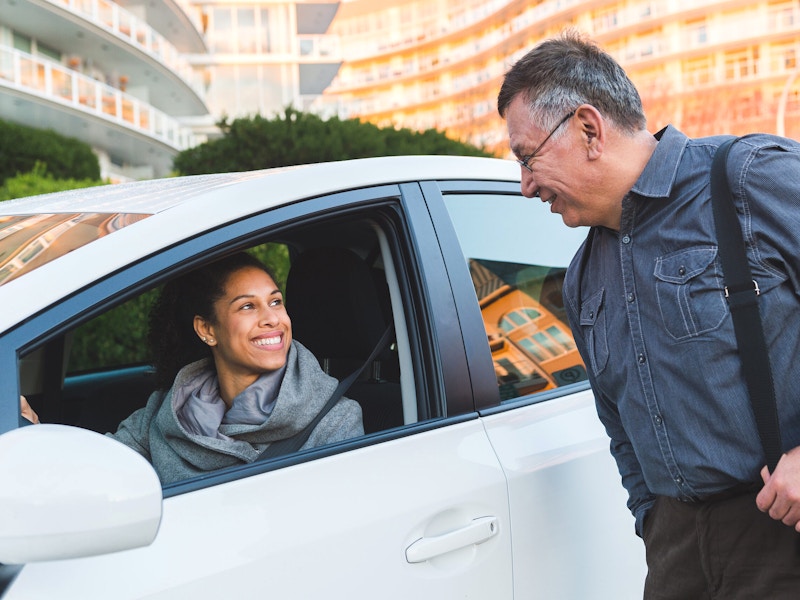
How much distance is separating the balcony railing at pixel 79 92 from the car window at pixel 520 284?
85.6ft

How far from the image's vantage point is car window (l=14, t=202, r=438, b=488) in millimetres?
1910

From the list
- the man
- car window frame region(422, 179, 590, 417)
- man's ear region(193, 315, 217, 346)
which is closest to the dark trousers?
the man

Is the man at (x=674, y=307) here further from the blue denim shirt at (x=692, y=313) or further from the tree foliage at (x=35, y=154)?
the tree foliage at (x=35, y=154)

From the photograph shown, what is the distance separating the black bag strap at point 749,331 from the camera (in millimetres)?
1380

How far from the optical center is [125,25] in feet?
102

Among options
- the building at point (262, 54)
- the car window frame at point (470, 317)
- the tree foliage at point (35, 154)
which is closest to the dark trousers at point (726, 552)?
the car window frame at point (470, 317)

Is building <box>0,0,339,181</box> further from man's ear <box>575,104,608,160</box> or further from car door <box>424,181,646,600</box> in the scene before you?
man's ear <box>575,104,608,160</box>

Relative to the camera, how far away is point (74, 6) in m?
28.1

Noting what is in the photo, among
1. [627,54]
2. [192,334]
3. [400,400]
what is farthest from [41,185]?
[627,54]

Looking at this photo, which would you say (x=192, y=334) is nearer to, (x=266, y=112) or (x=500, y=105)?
(x=500, y=105)

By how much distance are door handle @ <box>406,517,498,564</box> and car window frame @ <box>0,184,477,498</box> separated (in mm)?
215

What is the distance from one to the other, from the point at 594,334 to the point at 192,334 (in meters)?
1.19

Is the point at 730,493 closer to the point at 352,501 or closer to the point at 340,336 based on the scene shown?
the point at 352,501

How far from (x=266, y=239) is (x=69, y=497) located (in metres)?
0.79
